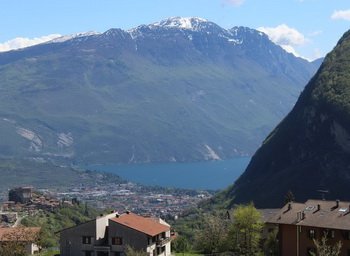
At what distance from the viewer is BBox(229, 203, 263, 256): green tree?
256ft

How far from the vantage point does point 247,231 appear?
3091 inches

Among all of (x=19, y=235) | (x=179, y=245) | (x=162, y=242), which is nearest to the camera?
(x=19, y=235)

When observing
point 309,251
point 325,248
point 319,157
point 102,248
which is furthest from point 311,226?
point 319,157

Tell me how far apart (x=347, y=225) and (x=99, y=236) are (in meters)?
27.1

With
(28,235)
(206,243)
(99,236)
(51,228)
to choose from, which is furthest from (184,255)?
(51,228)

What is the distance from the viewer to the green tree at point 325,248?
5962 cm

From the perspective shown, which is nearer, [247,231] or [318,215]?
[318,215]

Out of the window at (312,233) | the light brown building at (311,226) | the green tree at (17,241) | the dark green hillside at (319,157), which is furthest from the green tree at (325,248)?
the dark green hillside at (319,157)

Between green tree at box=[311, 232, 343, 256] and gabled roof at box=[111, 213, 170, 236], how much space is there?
19.0 metres

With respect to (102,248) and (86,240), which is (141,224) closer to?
(102,248)

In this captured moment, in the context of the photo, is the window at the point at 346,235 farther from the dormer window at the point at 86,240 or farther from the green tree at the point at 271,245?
the dormer window at the point at 86,240

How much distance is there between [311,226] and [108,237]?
73.9 feet

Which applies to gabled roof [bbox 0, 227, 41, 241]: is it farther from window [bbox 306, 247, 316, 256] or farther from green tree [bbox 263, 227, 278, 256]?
window [bbox 306, 247, 316, 256]

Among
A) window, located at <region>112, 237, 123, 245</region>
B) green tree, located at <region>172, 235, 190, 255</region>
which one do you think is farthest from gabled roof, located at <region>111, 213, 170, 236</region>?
green tree, located at <region>172, 235, 190, 255</region>
